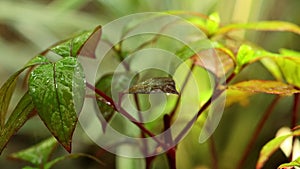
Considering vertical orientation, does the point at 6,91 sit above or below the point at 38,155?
above

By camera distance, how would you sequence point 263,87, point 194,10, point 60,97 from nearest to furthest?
point 60,97
point 263,87
point 194,10

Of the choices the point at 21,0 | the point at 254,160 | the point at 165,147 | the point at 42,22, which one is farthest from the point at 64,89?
the point at 21,0

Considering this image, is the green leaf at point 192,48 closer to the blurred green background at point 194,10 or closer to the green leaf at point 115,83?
the green leaf at point 115,83

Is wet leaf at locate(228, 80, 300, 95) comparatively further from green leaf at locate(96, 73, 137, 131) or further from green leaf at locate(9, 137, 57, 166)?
green leaf at locate(9, 137, 57, 166)

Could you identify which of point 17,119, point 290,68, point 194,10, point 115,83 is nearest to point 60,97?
point 17,119

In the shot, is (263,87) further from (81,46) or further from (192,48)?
(81,46)
